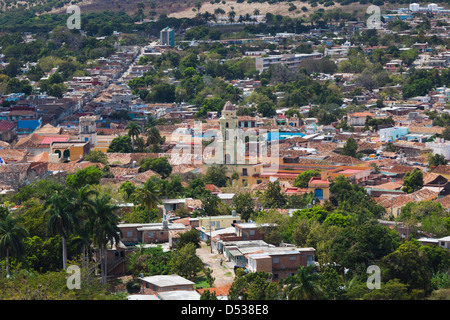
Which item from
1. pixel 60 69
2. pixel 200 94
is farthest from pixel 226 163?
pixel 60 69

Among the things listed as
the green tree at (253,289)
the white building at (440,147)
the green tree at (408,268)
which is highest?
the green tree at (253,289)

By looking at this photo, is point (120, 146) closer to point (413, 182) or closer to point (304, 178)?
point (304, 178)

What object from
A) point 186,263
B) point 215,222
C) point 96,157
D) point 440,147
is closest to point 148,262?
point 186,263

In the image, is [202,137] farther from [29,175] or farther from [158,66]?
[158,66]

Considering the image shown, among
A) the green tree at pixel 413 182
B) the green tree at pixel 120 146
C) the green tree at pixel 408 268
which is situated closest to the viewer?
the green tree at pixel 408 268

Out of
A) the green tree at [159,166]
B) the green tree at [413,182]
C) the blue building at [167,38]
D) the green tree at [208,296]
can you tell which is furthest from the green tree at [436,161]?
the blue building at [167,38]

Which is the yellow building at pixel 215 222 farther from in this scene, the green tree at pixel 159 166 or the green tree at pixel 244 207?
the green tree at pixel 159 166
